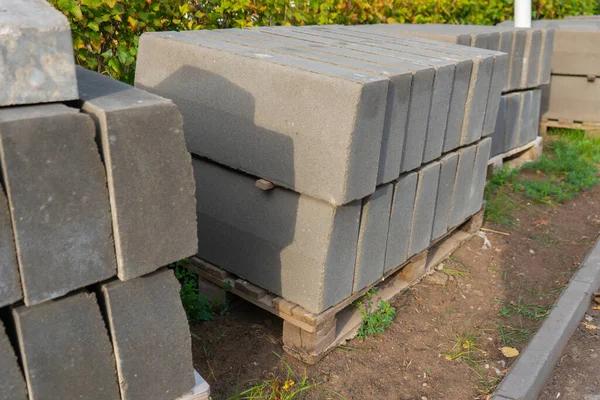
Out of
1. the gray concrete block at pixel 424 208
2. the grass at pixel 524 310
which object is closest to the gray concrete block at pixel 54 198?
the gray concrete block at pixel 424 208

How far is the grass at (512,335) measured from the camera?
3.44 meters

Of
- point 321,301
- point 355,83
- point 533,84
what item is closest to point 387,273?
point 321,301

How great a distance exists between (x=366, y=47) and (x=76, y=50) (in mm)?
1700

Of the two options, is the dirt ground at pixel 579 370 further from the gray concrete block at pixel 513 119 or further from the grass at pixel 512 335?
the gray concrete block at pixel 513 119

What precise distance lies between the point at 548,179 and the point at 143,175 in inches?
187

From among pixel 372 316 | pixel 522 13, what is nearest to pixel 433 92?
pixel 372 316

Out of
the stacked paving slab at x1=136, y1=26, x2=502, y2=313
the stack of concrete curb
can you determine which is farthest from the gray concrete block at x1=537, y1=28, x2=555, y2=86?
the stacked paving slab at x1=136, y1=26, x2=502, y2=313

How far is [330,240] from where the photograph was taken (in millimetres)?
2789

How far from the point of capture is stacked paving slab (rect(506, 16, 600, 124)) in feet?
20.7

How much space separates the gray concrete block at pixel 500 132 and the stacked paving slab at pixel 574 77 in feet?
5.22

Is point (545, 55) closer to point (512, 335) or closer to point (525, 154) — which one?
point (525, 154)

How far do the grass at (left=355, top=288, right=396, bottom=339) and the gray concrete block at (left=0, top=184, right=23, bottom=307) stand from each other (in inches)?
76.5

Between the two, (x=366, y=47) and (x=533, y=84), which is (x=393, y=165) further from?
(x=533, y=84)

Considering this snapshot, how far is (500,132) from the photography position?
5.37 meters
